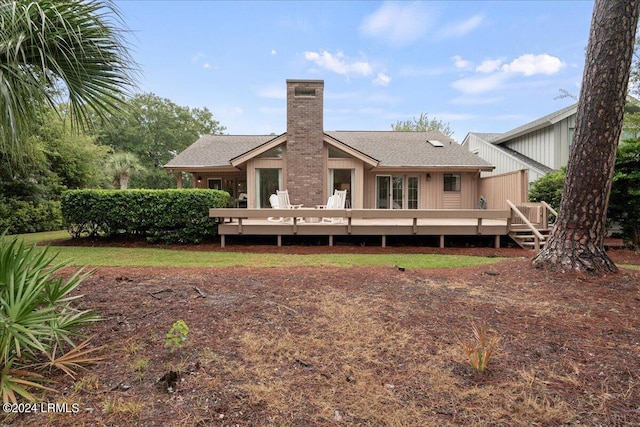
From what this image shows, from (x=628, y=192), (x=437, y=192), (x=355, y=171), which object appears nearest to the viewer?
(x=628, y=192)

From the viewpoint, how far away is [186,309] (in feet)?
10.6

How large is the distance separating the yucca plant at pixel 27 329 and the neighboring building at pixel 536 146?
13167 mm

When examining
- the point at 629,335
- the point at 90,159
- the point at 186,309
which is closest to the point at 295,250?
the point at 186,309

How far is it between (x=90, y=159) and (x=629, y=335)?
19.8 meters

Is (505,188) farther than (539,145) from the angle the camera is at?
No

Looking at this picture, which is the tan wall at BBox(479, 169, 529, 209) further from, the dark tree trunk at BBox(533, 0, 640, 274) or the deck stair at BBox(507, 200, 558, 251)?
the dark tree trunk at BBox(533, 0, 640, 274)

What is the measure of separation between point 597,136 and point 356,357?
180 inches

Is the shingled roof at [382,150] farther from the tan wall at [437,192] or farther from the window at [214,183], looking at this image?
the window at [214,183]

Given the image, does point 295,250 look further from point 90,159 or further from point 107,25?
point 90,159

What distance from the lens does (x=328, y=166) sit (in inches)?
475

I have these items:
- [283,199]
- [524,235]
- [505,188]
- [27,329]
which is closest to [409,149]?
[505,188]

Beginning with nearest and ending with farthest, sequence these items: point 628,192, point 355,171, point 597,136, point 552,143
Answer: point 597,136, point 628,192, point 355,171, point 552,143

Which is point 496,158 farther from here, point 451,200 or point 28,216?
point 28,216

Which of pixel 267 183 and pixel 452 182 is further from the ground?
pixel 452 182
